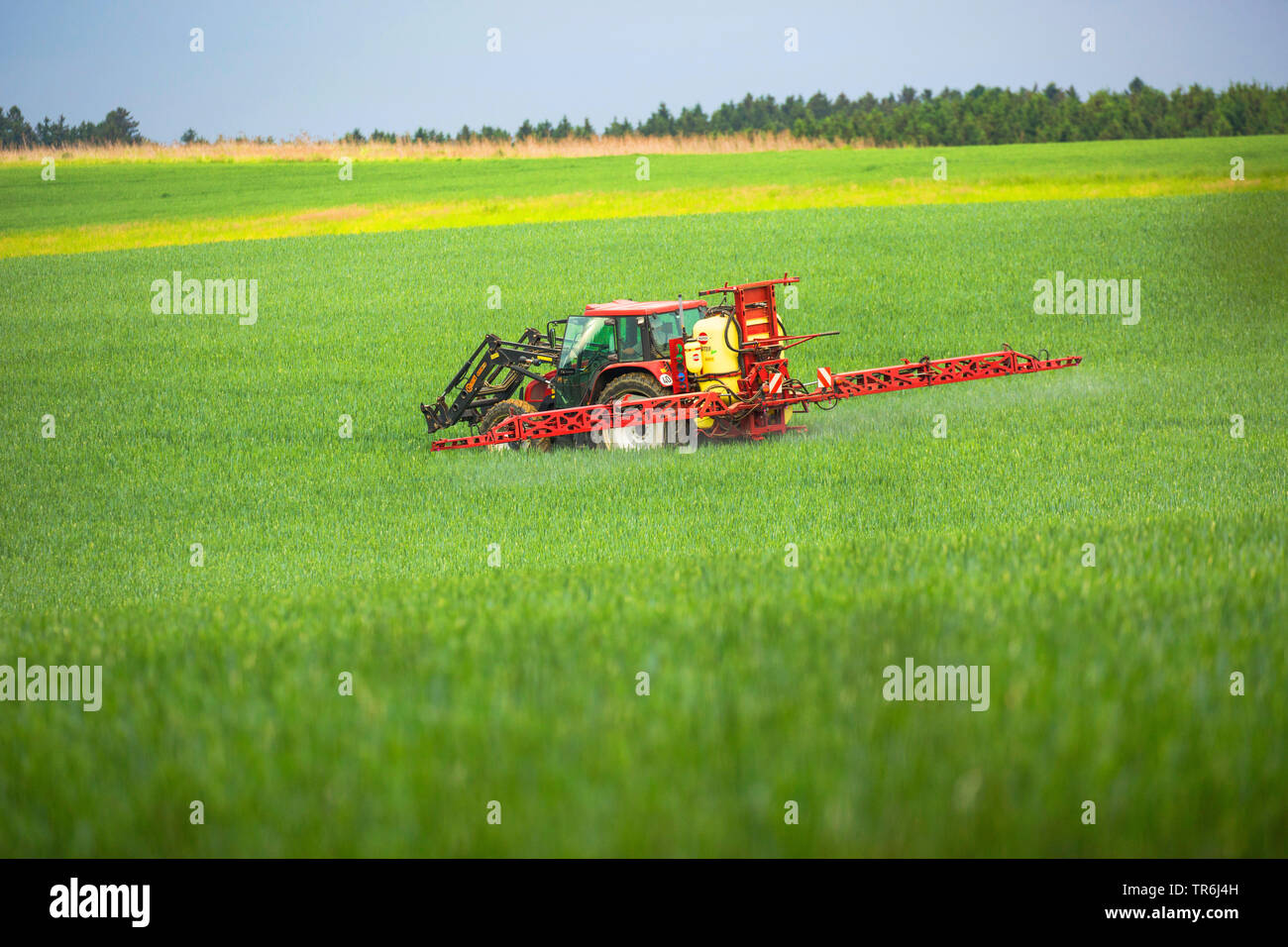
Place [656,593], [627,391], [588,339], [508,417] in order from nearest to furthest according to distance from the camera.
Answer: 1. [656,593]
2. [627,391]
3. [588,339]
4. [508,417]

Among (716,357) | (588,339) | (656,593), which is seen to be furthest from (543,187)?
(656,593)

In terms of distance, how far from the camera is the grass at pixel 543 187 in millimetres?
42344

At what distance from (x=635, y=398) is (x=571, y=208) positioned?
100 feet

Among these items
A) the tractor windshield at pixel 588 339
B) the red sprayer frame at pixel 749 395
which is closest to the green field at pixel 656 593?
the red sprayer frame at pixel 749 395

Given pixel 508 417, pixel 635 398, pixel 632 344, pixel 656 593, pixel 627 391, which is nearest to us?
pixel 656 593

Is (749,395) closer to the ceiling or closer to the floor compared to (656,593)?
closer to the ceiling

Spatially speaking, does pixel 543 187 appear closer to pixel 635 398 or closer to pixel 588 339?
pixel 588 339

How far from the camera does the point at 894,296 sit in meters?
26.7

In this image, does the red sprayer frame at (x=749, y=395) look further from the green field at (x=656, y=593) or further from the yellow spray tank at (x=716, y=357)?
the green field at (x=656, y=593)

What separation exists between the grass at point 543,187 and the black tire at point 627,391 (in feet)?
93.1

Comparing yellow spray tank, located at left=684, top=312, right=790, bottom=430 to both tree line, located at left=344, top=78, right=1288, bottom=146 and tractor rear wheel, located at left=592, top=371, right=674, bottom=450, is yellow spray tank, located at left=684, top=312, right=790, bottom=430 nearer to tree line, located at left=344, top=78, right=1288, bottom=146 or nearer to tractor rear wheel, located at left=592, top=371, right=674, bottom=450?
tractor rear wheel, located at left=592, top=371, right=674, bottom=450

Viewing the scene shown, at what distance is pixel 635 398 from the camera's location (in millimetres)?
14656

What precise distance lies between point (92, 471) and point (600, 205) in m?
30.5

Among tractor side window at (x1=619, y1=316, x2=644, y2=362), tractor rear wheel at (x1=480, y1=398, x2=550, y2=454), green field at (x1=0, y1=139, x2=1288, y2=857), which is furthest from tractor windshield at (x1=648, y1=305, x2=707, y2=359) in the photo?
Answer: tractor rear wheel at (x1=480, y1=398, x2=550, y2=454)
